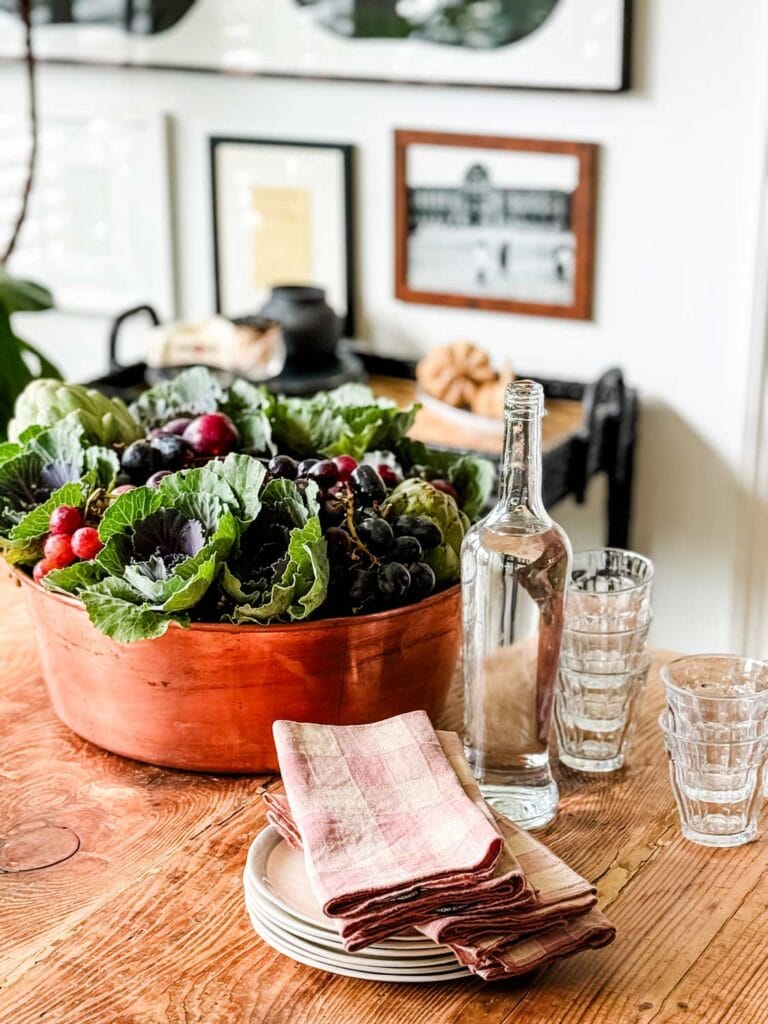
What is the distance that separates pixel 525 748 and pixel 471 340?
1.95 metres

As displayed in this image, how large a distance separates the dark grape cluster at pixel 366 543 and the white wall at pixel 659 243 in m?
1.64

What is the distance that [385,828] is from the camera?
107 cm

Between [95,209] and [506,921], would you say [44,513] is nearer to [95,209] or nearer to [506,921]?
[506,921]

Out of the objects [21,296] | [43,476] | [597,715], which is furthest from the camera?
[21,296]

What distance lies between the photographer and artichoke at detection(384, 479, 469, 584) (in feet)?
4.39

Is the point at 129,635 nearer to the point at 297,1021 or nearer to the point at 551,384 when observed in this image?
the point at 297,1021

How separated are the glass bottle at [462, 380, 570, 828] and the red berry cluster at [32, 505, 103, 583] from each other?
0.35 metres

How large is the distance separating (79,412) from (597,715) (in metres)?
0.62

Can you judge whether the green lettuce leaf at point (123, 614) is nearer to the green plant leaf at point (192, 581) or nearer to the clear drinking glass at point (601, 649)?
the green plant leaf at point (192, 581)

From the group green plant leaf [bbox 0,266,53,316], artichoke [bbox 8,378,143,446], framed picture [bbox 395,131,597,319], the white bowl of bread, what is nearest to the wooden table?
artichoke [bbox 8,378,143,446]

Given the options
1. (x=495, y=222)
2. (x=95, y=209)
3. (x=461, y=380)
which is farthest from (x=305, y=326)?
(x=95, y=209)

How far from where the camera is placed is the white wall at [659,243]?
2.70 m

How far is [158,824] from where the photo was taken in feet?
4.09

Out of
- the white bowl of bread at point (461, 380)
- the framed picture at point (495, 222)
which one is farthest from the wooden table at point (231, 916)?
the framed picture at point (495, 222)
